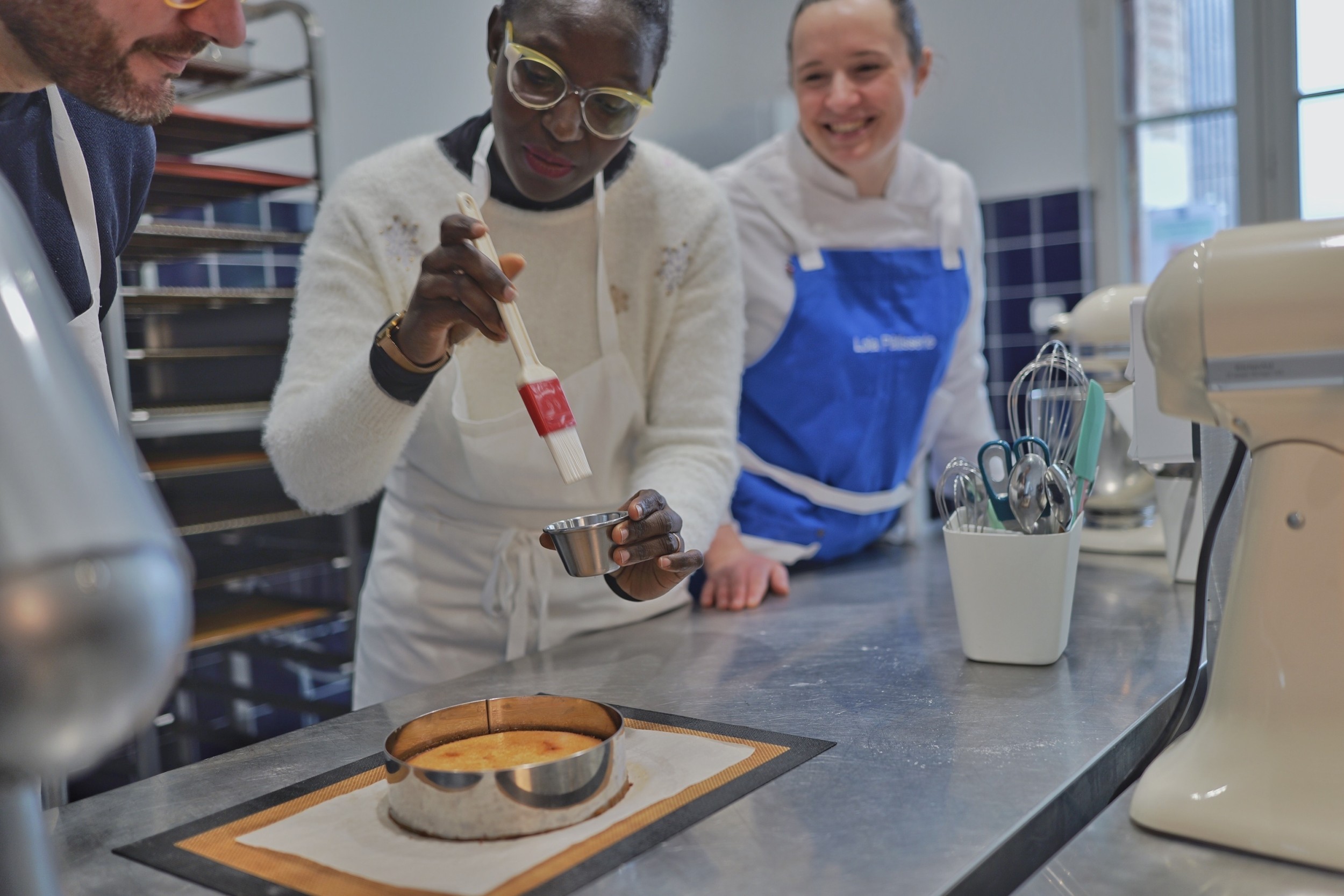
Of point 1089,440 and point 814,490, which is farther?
point 814,490

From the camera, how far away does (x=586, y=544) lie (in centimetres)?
102

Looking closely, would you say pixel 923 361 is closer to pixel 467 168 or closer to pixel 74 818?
pixel 467 168

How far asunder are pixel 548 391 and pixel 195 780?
0.43 meters

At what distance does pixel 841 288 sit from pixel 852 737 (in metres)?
0.96

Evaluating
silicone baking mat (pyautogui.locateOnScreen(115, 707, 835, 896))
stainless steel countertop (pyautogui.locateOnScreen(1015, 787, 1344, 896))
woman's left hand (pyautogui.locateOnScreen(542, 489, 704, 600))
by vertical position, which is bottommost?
stainless steel countertop (pyautogui.locateOnScreen(1015, 787, 1344, 896))

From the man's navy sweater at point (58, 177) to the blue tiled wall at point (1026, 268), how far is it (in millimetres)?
3096

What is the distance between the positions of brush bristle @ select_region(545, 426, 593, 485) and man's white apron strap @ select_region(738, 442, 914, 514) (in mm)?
731

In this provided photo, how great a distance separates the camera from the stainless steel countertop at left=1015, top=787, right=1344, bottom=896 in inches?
25.5

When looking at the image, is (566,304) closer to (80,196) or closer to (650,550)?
(650,550)

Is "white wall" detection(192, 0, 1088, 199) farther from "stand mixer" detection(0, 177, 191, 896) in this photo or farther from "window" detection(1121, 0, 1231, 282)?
"stand mixer" detection(0, 177, 191, 896)

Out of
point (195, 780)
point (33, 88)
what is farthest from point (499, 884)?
point (33, 88)

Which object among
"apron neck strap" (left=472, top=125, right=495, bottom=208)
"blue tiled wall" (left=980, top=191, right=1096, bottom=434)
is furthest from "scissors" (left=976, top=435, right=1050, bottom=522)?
"blue tiled wall" (left=980, top=191, right=1096, bottom=434)

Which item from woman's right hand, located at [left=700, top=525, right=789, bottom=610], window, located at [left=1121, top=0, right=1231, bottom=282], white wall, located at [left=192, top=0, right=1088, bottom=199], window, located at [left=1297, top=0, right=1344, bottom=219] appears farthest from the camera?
white wall, located at [left=192, top=0, right=1088, bottom=199]

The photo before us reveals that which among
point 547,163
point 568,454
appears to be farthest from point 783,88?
point 568,454
